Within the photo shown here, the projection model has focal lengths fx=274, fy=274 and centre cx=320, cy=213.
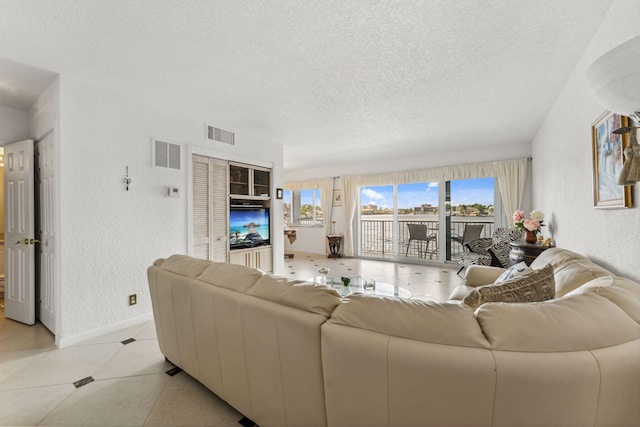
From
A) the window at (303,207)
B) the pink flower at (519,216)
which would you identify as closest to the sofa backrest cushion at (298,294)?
the pink flower at (519,216)

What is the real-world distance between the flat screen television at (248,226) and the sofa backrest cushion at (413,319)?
3414mm

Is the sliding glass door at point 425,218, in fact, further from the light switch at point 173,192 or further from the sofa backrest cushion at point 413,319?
the sofa backrest cushion at point 413,319

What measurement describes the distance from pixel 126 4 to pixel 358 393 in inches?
96.4

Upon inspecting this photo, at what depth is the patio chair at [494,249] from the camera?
4.33m

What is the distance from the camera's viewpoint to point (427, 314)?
0.98 meters

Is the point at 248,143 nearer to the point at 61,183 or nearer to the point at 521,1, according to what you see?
the point at 61,183

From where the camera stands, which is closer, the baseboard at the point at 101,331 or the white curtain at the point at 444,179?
the baseboard at the point at 101,331

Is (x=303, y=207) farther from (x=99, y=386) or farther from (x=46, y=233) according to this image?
(x=99, y=386)

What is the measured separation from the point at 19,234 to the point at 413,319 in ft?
13.8

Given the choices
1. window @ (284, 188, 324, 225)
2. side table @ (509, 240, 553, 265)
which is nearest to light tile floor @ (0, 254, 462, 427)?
side table @ (509, 240, 553, 265)

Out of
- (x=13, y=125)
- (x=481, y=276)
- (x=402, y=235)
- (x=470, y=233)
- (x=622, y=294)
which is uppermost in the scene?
(x=13, y=125)

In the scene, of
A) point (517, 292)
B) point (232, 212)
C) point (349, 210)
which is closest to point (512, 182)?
point (349, 210)

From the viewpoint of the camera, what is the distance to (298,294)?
4.15 feet

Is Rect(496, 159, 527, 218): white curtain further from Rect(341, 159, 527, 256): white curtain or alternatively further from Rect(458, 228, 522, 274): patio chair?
Rect(458, 228, 522, 274): patio chair
